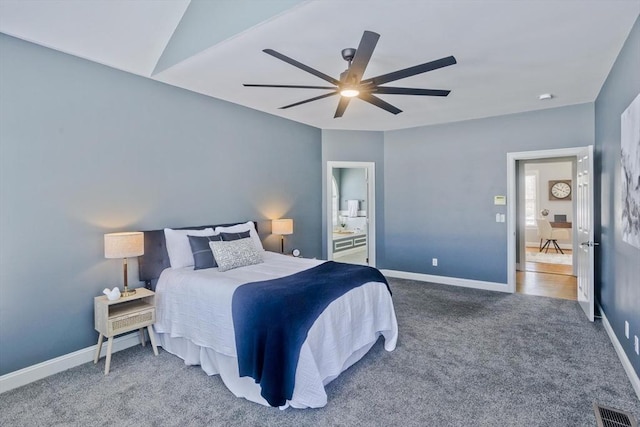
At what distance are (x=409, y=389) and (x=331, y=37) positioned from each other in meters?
2.84

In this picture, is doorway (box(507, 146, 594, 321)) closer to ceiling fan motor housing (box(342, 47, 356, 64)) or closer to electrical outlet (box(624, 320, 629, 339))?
electrical outlet (box(624, 320, 629, 339))

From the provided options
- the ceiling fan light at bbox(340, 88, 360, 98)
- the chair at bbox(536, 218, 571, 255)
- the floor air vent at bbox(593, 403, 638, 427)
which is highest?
the ceiling fan light at bbox(340, 88, 360, 98)

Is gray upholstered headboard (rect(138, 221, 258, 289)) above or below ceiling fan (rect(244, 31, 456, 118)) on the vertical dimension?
below

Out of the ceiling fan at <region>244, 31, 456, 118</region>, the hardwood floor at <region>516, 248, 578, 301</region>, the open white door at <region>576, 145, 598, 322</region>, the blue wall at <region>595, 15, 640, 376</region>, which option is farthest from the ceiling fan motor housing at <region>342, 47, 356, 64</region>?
the hardwood floor at <region>516, 248, 578, 301</region>

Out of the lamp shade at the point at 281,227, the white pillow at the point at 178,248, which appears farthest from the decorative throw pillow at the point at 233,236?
the lamp shade at the point at 281,227

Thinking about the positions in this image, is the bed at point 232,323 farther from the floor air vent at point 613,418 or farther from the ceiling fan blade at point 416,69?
the ceiling fan blade at point 416,69

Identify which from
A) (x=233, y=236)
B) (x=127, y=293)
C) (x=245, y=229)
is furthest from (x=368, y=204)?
(x=127, y=293)

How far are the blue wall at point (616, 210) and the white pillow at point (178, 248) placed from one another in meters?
3.90

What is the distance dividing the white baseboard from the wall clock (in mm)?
10460

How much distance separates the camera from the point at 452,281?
18.4 ft

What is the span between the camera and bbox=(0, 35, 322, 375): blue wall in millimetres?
2678

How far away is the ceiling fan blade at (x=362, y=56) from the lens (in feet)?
6.95

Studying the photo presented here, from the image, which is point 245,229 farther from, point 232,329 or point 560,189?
point 560,189

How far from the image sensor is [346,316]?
8.77 ft
